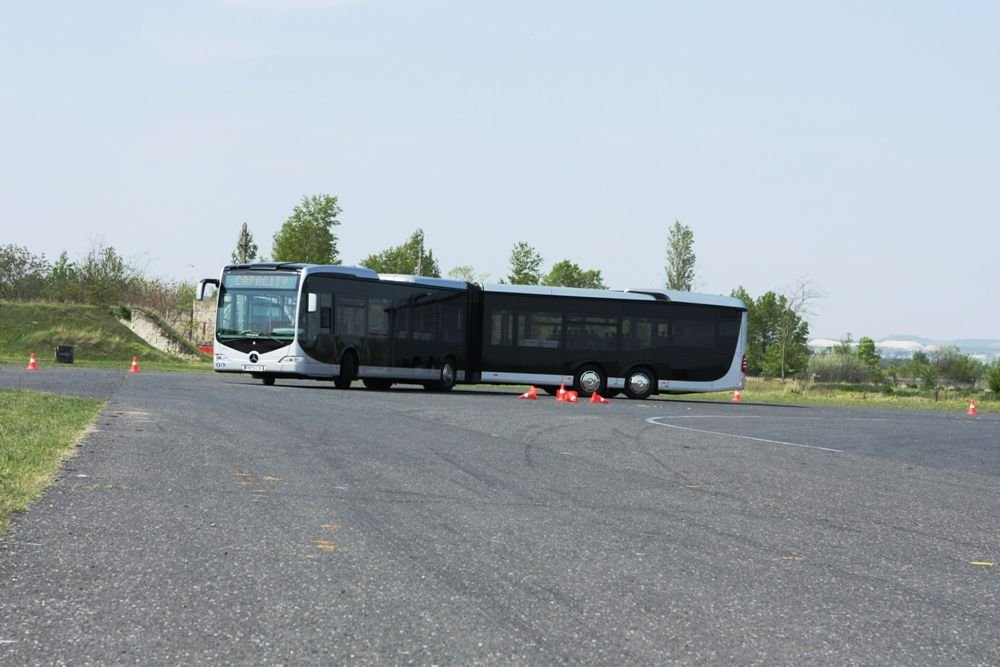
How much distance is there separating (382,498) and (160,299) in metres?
59.4

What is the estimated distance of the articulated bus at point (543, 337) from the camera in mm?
33812

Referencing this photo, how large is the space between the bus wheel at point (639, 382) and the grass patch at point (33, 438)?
59.9 ft

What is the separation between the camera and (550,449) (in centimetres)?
1568

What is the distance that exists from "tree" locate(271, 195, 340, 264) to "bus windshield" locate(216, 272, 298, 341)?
43.9 meters

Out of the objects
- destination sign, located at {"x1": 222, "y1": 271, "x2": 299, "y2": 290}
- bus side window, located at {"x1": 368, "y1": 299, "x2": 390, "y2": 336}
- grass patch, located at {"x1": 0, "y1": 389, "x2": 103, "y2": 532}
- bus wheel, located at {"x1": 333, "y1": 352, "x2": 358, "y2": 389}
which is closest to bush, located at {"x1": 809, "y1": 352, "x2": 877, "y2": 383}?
bus side window, located at {"x1": 368, "y1": 299, "x2": 390, "y2": 336}

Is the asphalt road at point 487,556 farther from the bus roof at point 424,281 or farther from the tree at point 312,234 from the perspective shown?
the tree at point 312,234

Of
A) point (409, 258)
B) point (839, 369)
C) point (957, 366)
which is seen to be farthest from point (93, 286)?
point (957, 366)

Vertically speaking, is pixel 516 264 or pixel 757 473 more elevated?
pixel 516 264

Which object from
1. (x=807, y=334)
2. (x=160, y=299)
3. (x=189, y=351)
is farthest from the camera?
(x=807, y=334)

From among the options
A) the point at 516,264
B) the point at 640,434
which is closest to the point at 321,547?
the point at 640,434

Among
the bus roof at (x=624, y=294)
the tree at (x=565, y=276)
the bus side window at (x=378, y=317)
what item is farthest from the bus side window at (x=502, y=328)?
→ the tree at (x=565, y=276)

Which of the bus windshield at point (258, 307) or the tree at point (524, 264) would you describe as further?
the tree at point (524, 264)

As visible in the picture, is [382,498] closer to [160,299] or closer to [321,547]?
[321,547]

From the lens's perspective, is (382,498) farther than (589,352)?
No
